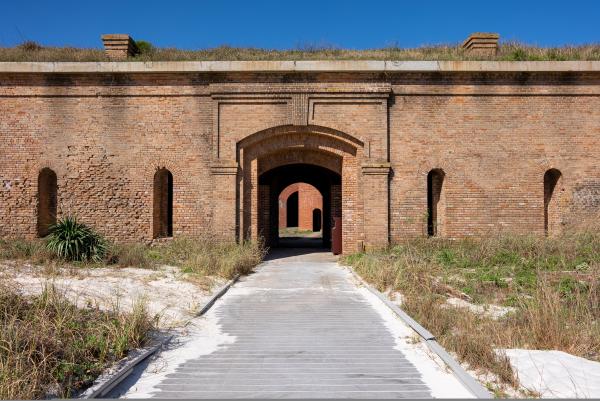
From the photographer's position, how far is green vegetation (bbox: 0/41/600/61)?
14781 millimetres

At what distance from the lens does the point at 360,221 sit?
14555 millimetres

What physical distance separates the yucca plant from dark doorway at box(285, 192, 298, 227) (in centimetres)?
3133

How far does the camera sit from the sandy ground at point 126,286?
294 inches

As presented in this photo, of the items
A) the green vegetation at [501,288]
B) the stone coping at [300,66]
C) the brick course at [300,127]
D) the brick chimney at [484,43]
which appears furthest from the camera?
the brick chimney at [484,43]

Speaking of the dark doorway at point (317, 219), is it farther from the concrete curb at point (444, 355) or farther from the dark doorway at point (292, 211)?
the concrete curb at point (444, 355)

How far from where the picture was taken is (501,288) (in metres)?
8.91

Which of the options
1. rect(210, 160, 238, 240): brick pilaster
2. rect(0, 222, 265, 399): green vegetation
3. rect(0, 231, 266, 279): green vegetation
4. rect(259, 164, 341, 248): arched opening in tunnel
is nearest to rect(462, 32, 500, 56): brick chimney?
rect(259, 164, 341, 248): arched opening in tunnel

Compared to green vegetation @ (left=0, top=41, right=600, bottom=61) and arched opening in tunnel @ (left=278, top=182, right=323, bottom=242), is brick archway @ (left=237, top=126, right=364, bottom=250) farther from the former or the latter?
arched opening in tunnel @ (left=278, top=182, right=323, bottom=242)

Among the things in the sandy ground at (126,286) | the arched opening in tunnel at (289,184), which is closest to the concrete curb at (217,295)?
the sandy ground at (126,286)

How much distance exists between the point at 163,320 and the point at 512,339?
4834 millimetres

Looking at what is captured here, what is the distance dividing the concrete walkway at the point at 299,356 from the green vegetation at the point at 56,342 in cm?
49

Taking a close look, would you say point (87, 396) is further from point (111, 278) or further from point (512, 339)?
point (111, 278)

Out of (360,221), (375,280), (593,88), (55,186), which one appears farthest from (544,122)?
(55,186)

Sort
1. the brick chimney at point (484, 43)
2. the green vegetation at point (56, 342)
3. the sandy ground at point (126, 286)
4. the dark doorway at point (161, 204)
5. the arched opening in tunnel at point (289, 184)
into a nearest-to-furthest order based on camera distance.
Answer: the green vegetation at point (56, 342) < the sandy ground at point (126, 286) < the dark doorway at point (161, 204) < the brick chimney at point (484, 43) < the arched opening in tunnel at point (289, 184)
